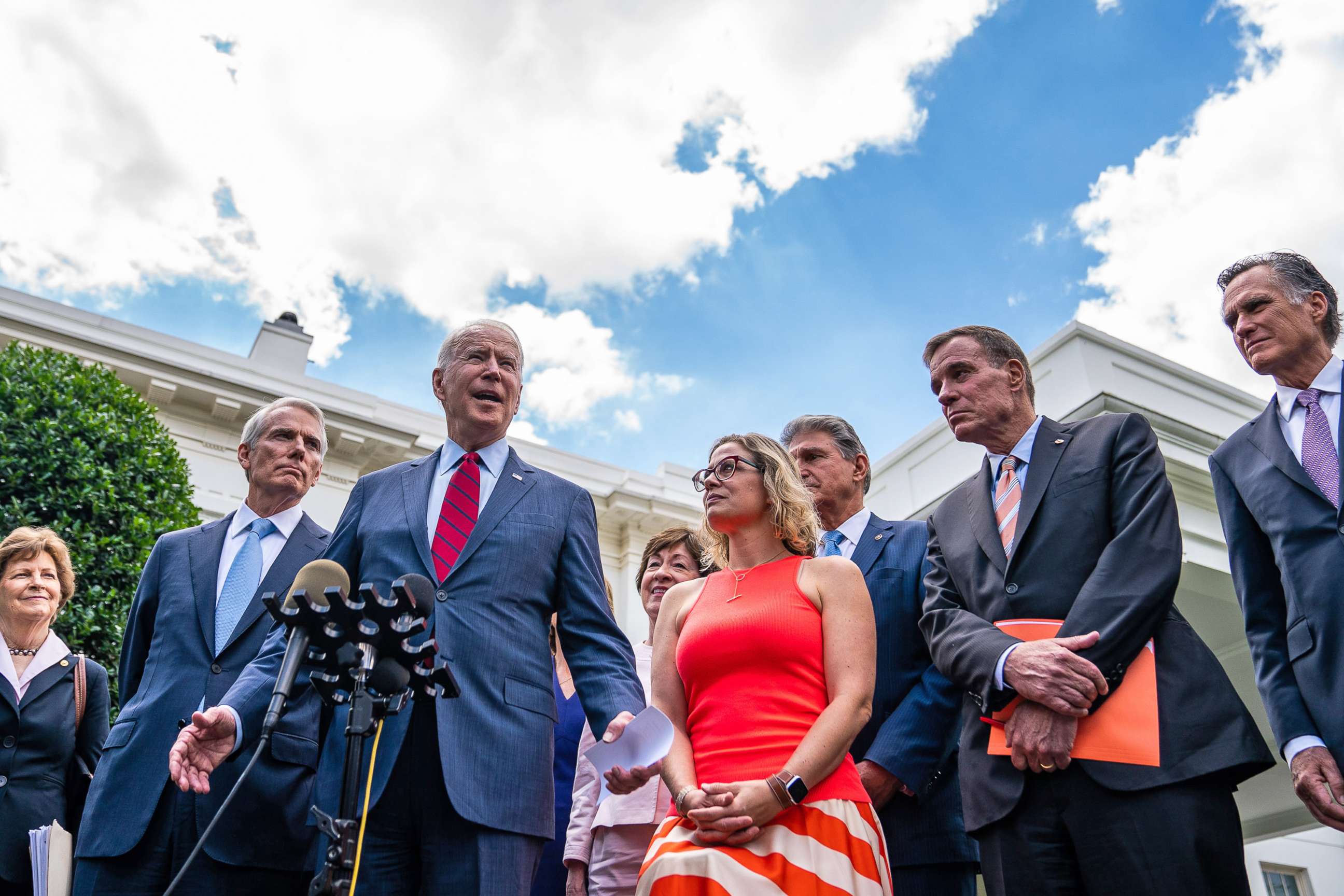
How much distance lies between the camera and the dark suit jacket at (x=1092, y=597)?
2424 mm

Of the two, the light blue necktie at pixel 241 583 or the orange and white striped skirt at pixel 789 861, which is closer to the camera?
the orange and white striped skirt at pixel 789 861

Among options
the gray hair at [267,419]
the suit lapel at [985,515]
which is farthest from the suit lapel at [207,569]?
the suit lapel at [985,515]

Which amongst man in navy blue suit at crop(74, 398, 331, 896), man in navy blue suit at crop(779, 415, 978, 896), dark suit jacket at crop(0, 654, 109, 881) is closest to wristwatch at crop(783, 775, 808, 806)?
man in navy blue suit at crop(779, 415, 978, 896)

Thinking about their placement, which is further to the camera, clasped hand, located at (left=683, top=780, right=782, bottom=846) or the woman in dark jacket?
the woman in dark jacket

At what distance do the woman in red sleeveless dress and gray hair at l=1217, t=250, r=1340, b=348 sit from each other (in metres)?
1.66

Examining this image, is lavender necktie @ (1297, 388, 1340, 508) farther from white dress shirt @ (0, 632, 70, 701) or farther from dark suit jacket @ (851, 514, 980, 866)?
white dress shirt @ (0, 632, 70, 701)

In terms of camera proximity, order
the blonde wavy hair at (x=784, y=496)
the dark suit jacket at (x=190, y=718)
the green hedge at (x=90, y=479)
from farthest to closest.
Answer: the green hedge at (x=90, y=479)
the blonde wavy hair at (x=784, y=496)
the dark suit jacket at (x=190, y=718)

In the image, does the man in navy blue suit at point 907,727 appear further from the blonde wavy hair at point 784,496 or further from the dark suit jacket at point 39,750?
the dark suit jacket at point 39,750

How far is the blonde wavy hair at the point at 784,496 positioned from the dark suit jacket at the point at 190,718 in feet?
5.08

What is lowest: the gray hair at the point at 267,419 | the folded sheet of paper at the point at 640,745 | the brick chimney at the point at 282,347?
the folded sheet of paper at the point at 640,745

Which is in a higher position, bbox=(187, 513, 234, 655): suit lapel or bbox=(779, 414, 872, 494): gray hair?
bbox=(779, 414, 872, 494): gray hair

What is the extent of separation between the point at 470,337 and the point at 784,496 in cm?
122

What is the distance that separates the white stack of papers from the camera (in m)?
3.04

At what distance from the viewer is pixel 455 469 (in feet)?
10.6
